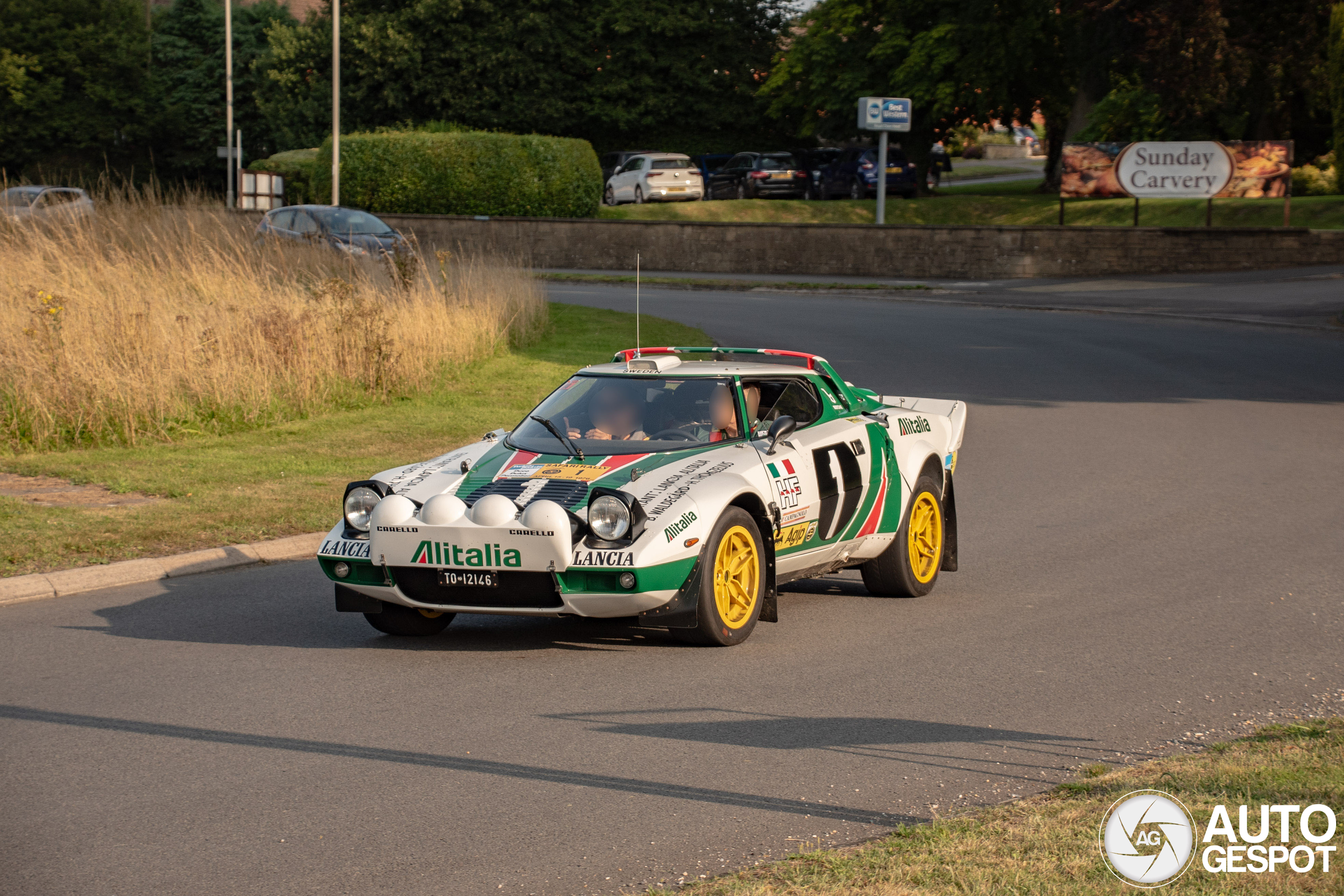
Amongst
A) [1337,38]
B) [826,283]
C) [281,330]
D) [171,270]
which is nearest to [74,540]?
[281,330]

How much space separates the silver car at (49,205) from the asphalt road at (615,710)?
36.9 feet

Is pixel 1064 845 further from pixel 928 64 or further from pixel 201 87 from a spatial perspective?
pixel 201 87

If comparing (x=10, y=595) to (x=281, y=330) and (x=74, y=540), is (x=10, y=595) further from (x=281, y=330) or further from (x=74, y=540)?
(x=281, y=330)

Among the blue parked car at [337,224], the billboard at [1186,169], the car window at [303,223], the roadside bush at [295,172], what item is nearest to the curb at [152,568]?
the blue parked car at [337,224]

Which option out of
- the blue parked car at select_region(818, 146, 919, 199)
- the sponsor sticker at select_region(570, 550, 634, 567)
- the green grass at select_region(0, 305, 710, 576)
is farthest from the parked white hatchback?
the sponsor sticker at select_region(570, 550, 634, 567)

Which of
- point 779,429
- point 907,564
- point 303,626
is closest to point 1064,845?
point 779,429

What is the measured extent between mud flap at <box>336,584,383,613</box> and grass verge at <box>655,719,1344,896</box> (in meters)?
3.37

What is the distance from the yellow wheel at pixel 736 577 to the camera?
7.09 meters

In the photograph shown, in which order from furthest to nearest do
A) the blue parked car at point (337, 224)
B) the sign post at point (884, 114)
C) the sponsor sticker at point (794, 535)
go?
the sign post at point (884, 114), the blue parked car at point (337, 224), the sponsor sticker at point (794, 535)

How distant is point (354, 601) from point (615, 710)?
173 centimetres

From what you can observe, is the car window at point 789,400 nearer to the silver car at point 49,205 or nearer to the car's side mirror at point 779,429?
the car's side mirror at point 779,429

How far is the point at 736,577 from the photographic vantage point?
724 centimetres

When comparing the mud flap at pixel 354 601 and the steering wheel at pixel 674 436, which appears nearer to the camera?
the mud flap at pixel 354 601

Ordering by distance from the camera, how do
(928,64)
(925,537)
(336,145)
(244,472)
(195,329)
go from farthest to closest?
(928,64)
(336,145)
(195,329)
(244,472)
(925,537)
